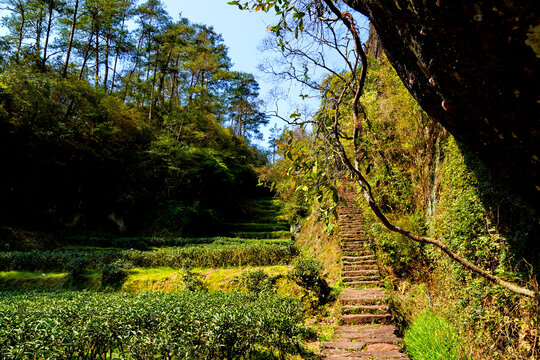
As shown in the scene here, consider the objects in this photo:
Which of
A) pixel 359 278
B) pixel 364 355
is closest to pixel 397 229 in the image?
pixel 364 355

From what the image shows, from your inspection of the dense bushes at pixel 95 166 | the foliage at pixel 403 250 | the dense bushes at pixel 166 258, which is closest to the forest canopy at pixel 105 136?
the dense bushes at pixel 95 166

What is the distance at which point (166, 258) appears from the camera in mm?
11195

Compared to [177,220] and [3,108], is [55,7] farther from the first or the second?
[177,220]

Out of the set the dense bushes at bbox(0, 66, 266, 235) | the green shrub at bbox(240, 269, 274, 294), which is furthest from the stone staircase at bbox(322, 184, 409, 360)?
the dense bushes at bbox(0, 66, 266, 235)

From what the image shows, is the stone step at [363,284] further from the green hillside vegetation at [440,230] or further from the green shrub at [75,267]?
the green shrub at [75,267]

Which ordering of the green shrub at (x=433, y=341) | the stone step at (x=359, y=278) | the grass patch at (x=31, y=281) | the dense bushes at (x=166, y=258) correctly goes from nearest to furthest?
the green shrub at (x=433, y=341)
the stone step at (x=359, y=278)
the grass patch at (x=31, y=281)
the dense bushes at (x=166, y=258)

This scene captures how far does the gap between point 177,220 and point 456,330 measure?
18.4m

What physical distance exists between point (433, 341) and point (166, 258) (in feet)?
33.5

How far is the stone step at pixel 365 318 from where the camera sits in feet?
17.0

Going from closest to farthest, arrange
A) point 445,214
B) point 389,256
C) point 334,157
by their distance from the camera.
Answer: point 334,157, point 445,214, point 389,256

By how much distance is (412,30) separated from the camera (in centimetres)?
199

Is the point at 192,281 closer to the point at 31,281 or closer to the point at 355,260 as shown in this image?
the point at 355,260

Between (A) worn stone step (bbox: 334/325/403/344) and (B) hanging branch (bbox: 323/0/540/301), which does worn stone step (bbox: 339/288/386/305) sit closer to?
(A) worn stone step (bbox: 334/325/403/344)

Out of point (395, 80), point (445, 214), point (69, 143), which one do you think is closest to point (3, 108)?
point (69, 143)
